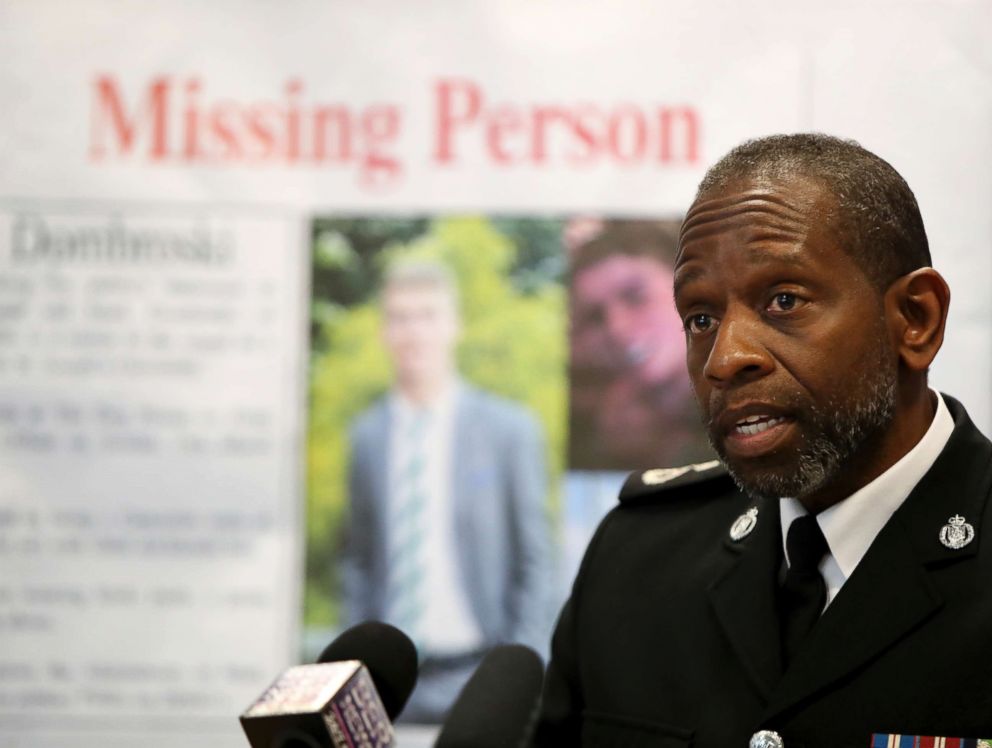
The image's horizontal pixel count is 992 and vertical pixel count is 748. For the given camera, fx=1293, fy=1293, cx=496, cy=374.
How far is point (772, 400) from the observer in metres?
1.31

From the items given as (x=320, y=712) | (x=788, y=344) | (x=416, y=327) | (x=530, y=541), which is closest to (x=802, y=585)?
(x=788, y=344)

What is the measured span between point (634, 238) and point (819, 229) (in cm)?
142

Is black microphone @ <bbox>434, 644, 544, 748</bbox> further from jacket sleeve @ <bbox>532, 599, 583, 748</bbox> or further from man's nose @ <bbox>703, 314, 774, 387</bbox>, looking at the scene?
jacket sleeve @ <bbox>532, 599, 583, 748</bbox>

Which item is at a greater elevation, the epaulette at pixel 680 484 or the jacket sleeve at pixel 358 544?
the epaulette at pixel 680 484

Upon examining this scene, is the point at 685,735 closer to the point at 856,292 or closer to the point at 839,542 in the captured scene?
the point at 839,542

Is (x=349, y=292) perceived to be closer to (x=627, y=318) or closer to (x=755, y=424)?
(x=627, y=318)

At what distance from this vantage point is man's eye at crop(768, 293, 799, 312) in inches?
51.6

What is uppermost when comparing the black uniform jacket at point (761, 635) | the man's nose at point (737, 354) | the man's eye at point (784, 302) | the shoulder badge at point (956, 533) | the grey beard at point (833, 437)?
the man's eye at point (784, 302)

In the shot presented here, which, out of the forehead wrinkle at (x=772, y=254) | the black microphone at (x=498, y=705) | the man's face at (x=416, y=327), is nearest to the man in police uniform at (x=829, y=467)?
the forehead wrinkle at (x=772, y=254)

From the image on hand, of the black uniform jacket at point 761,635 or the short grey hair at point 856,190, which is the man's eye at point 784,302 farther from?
the black uniform jacket at point 761,635

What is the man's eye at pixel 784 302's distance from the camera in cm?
131

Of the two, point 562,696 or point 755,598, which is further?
point 562,696

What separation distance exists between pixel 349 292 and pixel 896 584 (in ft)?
5.38

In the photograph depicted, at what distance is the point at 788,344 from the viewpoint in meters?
1.30
